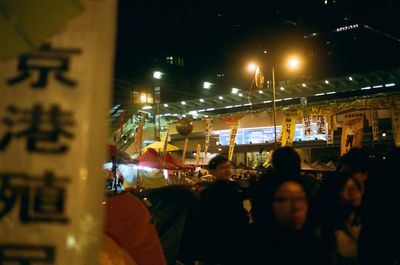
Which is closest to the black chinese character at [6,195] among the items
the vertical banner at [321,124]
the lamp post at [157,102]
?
the vertical banner at [321,124]

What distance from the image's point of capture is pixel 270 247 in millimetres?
2988

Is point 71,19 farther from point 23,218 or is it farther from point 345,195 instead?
point 345,195

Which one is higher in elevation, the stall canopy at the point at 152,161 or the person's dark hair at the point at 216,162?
the stall canopy at the point at 152,161

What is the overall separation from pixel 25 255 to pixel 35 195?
30cm

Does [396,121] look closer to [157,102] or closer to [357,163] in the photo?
[357,163]

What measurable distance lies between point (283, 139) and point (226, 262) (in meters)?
12.8

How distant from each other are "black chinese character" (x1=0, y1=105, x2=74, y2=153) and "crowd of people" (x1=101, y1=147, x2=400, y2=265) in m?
1.79

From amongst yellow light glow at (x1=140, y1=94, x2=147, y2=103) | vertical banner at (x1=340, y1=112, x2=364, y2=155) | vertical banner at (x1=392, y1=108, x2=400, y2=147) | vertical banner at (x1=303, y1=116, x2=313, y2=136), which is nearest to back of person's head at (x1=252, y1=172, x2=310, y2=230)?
vertical banner at (x1=392, y1=108, x2=400, y2=147)

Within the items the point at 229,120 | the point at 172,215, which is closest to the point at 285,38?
the point at 229,120

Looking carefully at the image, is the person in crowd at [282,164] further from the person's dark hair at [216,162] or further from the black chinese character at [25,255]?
the black chinese character at [25,255]

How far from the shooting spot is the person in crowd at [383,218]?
3.74 meters

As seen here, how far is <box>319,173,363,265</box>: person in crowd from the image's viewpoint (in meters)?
3.38

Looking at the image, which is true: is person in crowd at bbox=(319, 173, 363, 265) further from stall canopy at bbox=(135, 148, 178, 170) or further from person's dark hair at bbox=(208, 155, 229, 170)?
stall canopy at bbox=(135, 148, 178, 170)

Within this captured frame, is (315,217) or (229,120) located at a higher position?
(229,120)
